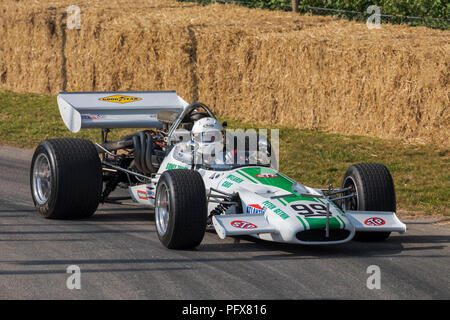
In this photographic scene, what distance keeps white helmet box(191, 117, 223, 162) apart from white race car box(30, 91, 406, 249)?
0.01m

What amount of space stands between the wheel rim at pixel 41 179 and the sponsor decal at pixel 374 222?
13.7ft

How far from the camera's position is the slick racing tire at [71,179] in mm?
9820

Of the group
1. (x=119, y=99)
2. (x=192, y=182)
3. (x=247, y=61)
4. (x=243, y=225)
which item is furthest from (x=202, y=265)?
(x=247, y=61)

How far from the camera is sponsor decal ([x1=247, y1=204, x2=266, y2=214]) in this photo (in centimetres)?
845

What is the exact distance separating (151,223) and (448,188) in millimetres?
5178

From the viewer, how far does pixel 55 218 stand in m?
10.1

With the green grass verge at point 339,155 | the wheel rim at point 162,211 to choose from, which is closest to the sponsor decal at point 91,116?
the wheel rim at point 162,211

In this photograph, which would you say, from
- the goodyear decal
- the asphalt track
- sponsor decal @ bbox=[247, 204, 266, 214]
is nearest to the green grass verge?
the asphalt track

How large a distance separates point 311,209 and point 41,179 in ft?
13.1

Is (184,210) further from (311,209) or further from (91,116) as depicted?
(91,116)

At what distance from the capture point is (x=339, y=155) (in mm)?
15148
